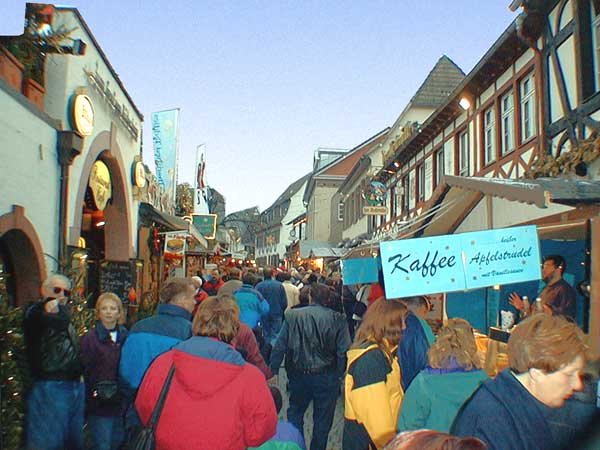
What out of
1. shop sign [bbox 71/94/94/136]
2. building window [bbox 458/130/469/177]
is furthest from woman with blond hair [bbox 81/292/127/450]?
building window [bbox 458/130/469/177]

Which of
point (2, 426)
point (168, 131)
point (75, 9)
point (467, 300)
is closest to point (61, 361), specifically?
point (2, 426)

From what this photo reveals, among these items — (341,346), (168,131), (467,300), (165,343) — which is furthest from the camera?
(168,131)

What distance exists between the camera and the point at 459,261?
4.12m

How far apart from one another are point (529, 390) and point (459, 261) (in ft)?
5.81

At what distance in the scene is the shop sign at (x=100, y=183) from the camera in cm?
962

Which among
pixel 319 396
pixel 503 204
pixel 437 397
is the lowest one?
pixel 319 396

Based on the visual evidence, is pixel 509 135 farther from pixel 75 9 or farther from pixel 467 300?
pixel 75 9

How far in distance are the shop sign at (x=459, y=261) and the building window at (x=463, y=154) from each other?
10.8 m

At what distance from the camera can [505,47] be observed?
11445 millimetres

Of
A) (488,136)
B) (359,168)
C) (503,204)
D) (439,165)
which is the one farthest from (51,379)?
Answer: (359,168)

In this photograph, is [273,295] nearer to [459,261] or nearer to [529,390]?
[459,261]

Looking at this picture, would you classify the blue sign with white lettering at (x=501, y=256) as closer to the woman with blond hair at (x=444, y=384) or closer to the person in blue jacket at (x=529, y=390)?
the woman with blond hair at (x=444, y=384)

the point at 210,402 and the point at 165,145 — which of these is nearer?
the point at 210,402

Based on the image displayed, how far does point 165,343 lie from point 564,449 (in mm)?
2782
